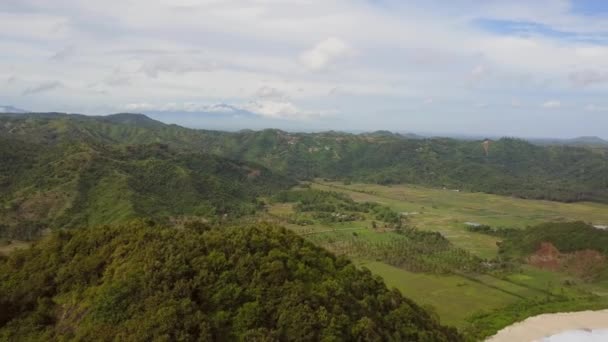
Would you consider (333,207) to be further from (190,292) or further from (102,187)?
(190,292)

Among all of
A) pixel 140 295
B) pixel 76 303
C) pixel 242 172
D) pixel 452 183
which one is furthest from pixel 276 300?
pixel 452 183

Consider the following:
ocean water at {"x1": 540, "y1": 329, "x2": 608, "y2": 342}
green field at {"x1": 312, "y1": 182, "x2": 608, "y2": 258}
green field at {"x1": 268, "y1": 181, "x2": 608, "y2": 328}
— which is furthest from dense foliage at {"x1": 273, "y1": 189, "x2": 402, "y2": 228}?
ocean water at {"x1": 540, "y1": 329, "x2": 608, "y2": 342}

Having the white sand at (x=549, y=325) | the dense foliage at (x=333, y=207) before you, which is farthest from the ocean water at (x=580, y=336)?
the dense foliage at (x=333, y=207)

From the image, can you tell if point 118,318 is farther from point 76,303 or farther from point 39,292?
point 39,292

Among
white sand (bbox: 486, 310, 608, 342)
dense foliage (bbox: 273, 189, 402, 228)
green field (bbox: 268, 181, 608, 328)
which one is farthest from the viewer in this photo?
dense foliage (bbox: 273, 189, 402, 228)

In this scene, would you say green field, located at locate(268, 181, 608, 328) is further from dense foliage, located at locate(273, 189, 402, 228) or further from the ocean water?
the ocean water
